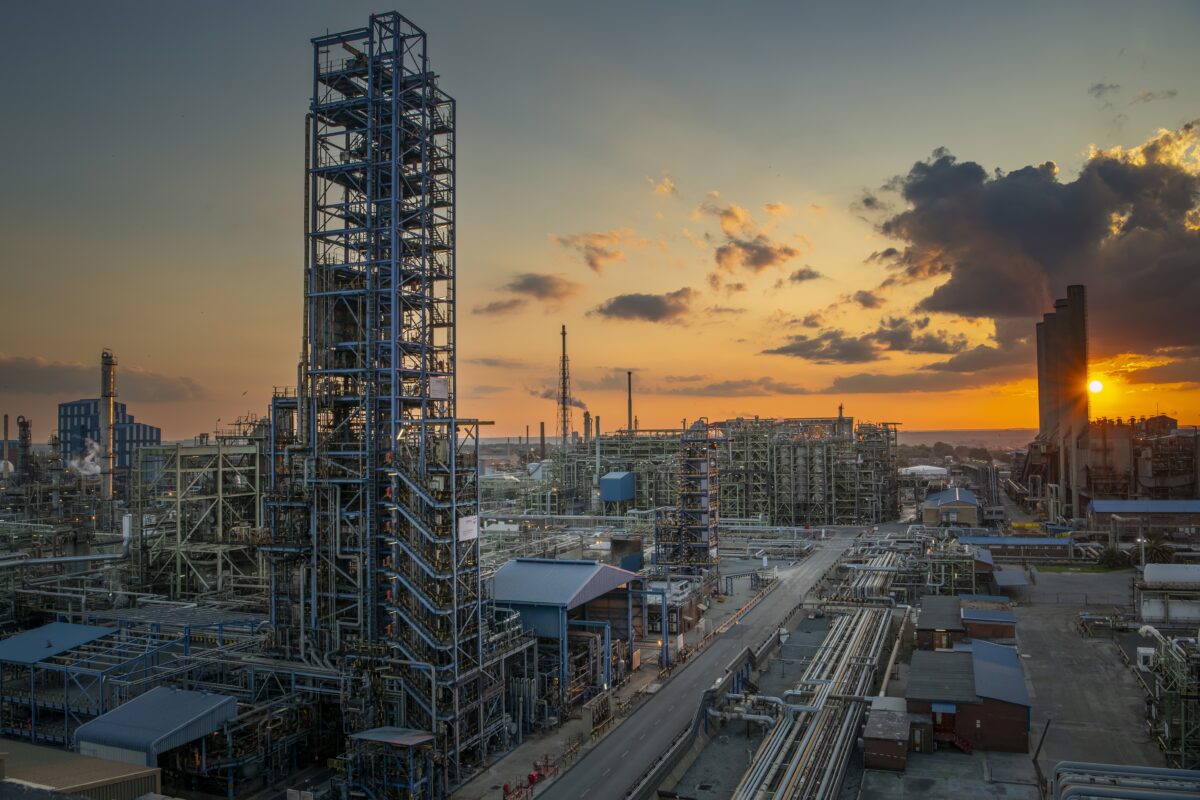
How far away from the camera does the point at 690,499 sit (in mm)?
62656

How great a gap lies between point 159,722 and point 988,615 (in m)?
39.6

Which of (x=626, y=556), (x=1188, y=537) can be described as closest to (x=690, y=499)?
(x=626, y=556)

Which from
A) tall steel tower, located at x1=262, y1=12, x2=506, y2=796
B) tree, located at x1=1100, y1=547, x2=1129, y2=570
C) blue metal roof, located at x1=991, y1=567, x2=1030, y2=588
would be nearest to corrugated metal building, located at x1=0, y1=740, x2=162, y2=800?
tall steel tower, located at x1=262, y1=12, x2=506, y2=796

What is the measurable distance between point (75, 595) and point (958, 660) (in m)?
42.7

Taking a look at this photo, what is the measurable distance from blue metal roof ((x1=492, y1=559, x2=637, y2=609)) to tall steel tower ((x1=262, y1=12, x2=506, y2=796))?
5.17 meters

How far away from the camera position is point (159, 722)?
27.4m

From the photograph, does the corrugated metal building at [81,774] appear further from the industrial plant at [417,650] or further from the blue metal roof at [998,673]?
the blue metal roof at [998,673]

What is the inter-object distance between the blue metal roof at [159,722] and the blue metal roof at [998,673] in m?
27.7

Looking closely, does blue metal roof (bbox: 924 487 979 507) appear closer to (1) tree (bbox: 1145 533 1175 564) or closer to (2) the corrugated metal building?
(1) tree (bbox: 1145 533 1175 564)

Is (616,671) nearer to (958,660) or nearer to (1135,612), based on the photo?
(958,660)

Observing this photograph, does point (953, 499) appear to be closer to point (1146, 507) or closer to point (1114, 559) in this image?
point (1146, 507)

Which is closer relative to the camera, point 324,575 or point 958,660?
point 324,575

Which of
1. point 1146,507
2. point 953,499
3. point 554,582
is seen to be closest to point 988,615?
point 554,582

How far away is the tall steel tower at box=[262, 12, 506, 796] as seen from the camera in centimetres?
2931
